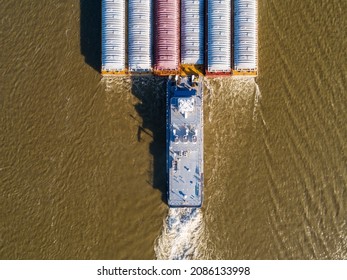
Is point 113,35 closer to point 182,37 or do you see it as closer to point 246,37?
point 182,37

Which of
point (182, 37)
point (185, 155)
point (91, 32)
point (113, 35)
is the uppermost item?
point (91, 32)

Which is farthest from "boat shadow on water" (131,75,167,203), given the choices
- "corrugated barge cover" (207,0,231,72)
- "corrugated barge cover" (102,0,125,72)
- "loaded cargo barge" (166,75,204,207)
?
"corrugated barge cover" (207,0,231,72)

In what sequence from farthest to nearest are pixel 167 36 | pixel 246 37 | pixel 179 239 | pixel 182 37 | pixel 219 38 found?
pixel 179 239, pixel 182 37, pixel 167 36, pixel 219 38, pixel 246 37

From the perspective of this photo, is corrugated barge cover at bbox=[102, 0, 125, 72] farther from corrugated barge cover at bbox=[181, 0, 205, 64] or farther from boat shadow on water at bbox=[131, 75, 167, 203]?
corrugated barge cover at bbox=[181, 0, 205, 64]

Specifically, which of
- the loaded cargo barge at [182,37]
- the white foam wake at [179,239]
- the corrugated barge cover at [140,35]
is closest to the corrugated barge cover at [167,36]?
the loaded cargo barge at [182,37]

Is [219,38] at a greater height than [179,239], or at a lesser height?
greater

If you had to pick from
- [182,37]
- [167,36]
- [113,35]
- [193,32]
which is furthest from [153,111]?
[193,32]

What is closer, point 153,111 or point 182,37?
point 182,37
